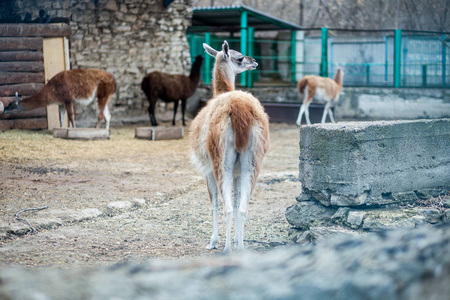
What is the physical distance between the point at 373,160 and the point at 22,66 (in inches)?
364

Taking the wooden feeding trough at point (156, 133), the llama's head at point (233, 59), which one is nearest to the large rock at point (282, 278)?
the llama's head at point (233, 59)

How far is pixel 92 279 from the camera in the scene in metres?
1.14

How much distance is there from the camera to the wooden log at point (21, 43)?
1132 centimetres

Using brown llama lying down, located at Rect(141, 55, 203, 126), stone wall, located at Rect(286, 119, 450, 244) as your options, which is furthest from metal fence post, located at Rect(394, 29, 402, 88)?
stone wall, located at Rect(286, 119, 450, 244)

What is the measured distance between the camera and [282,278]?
1.13 m

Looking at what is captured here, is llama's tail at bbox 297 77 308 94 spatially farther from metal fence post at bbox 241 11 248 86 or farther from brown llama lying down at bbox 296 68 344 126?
metal fence post at bbox 241 11 248 86

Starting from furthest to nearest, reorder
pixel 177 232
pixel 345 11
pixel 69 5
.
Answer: pixel 345 11 < pixel 69 5 < pixel 177 232

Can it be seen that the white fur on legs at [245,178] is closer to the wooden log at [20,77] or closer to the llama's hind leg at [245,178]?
the llama's hind leg at [245,178]

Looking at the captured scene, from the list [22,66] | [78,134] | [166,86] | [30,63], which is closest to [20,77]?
[22,66]

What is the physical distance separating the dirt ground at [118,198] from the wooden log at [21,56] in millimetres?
1884

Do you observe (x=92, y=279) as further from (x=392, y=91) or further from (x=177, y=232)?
(x=392, y=91)

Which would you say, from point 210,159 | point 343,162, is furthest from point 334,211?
point 210,159

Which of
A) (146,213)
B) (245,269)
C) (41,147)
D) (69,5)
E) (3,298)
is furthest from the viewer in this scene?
(69,5)

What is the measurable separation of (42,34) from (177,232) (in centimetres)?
848
